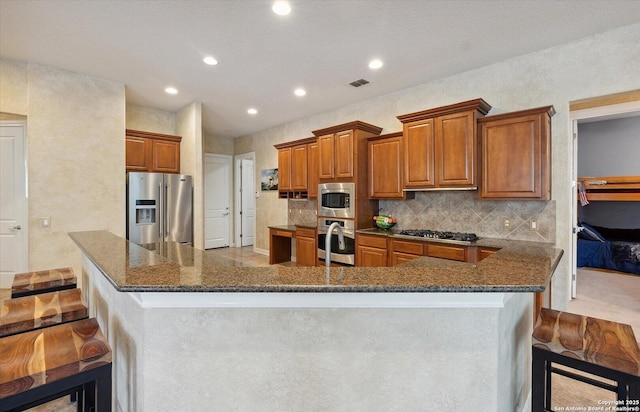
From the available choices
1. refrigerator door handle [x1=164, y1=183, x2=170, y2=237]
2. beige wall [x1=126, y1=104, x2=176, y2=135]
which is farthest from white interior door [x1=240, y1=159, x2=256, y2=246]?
refrigerator door handle [x1=164, y1=183, x2=170, y2=237]

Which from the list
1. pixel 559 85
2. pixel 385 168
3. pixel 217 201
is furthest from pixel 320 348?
pixel 217 201

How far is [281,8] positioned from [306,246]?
343cm

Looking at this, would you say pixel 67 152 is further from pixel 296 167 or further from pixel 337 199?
pixel 337 199

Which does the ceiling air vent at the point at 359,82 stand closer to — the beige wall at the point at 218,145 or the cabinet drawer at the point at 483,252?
the cabinet drawer at the point at 483,252

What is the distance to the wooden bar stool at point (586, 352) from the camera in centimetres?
126

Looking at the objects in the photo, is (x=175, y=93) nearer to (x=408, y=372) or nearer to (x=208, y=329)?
(x=208, y=329)

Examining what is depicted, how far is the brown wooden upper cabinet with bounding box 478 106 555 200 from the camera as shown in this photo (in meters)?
2.98

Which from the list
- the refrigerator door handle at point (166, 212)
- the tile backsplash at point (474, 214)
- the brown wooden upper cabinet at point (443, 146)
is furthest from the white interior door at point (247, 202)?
the brown wooden upper cabinet at point (443, 146)

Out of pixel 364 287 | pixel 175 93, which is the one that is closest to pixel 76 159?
pixel 175 93

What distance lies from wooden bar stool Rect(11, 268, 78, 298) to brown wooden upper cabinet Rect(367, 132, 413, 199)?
11.3 feet

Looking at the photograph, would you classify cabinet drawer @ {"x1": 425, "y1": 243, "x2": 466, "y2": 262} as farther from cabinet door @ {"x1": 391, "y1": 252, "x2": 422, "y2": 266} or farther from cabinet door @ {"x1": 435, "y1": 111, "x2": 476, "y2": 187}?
cabinet door @ {"x1": 435, "y1": 111, "x2": 476, "y2": 187}

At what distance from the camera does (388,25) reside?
2793 mm

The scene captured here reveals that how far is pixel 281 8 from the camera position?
255cm

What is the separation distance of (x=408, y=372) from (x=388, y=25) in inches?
111
